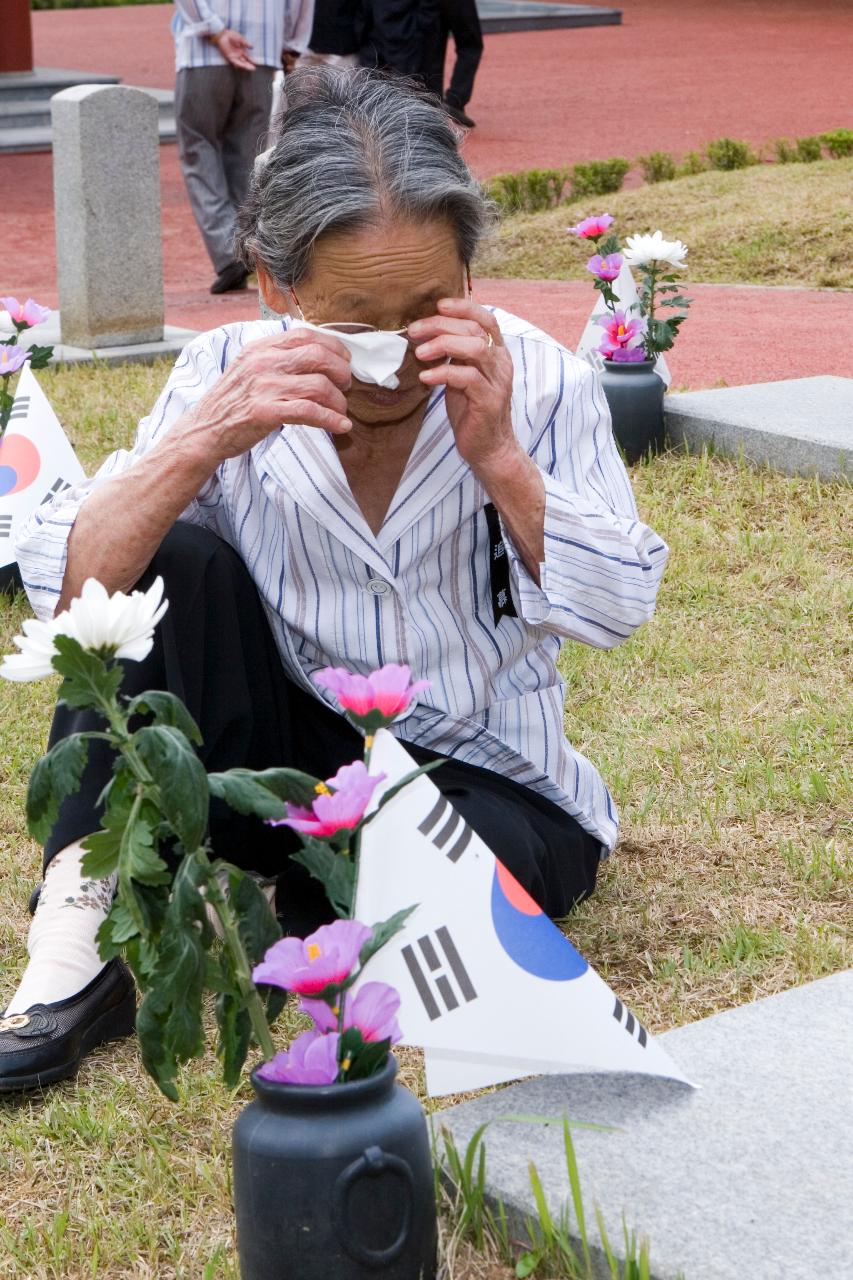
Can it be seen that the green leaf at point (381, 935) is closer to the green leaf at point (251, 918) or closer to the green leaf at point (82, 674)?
the green leaf at point (251, 918)

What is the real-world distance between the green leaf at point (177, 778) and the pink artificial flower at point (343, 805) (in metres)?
0.08

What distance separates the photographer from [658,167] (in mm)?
12039

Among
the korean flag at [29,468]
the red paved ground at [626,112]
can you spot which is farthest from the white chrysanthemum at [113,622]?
the red paved ground at [626,112]

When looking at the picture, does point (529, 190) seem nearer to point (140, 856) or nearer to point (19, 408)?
point (19, 408)

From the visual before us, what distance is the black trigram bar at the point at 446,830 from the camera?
178 centimetres

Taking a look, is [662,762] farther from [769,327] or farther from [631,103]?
[631,103]

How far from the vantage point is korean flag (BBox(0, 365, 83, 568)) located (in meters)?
4.16

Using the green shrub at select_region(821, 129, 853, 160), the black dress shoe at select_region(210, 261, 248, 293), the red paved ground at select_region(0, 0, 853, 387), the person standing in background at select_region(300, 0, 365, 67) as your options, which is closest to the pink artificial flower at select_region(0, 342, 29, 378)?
the red paved ground at select_region(0, 0, 853, 387)

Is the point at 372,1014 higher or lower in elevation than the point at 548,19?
higher

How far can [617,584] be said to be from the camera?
229cm

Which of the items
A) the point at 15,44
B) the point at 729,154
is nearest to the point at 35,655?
the point at 729,154

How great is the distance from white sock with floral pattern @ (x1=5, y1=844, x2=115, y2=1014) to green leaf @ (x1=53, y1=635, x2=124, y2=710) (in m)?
0.83

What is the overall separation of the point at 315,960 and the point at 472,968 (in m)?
0.36

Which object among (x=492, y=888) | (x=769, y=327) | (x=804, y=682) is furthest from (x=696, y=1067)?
(x=769, y=327)
